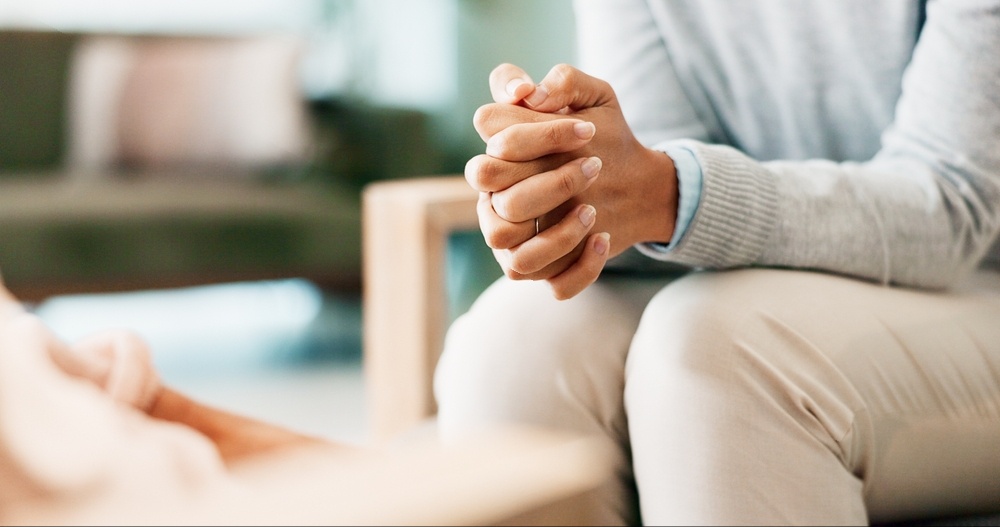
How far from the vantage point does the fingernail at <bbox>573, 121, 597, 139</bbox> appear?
0.48m

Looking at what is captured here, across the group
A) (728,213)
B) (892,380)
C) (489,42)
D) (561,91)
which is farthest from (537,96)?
(489,42)

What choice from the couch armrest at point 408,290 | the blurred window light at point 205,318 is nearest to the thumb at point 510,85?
the couch armrest at point 408,290

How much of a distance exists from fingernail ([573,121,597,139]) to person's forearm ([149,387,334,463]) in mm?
253

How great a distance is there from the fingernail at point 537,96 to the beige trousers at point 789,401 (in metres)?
0.14

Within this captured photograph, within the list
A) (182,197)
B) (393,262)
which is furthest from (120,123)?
(393,262)

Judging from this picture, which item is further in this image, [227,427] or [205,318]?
[205,318]

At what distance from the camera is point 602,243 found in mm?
509

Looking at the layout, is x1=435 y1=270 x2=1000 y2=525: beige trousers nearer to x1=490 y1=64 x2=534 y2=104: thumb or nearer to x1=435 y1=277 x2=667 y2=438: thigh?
x1=435 y1=277 x2=667 y2=438: thigh

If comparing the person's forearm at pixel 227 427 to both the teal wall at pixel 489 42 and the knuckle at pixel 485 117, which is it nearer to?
the knuckle at pixel 485 117

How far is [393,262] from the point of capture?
3.63ft

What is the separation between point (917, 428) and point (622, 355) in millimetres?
172

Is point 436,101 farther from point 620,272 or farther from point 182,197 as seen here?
point 620,272

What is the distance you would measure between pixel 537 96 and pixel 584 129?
0.04 m

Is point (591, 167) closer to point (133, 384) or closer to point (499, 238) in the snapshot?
point (499, 238)
